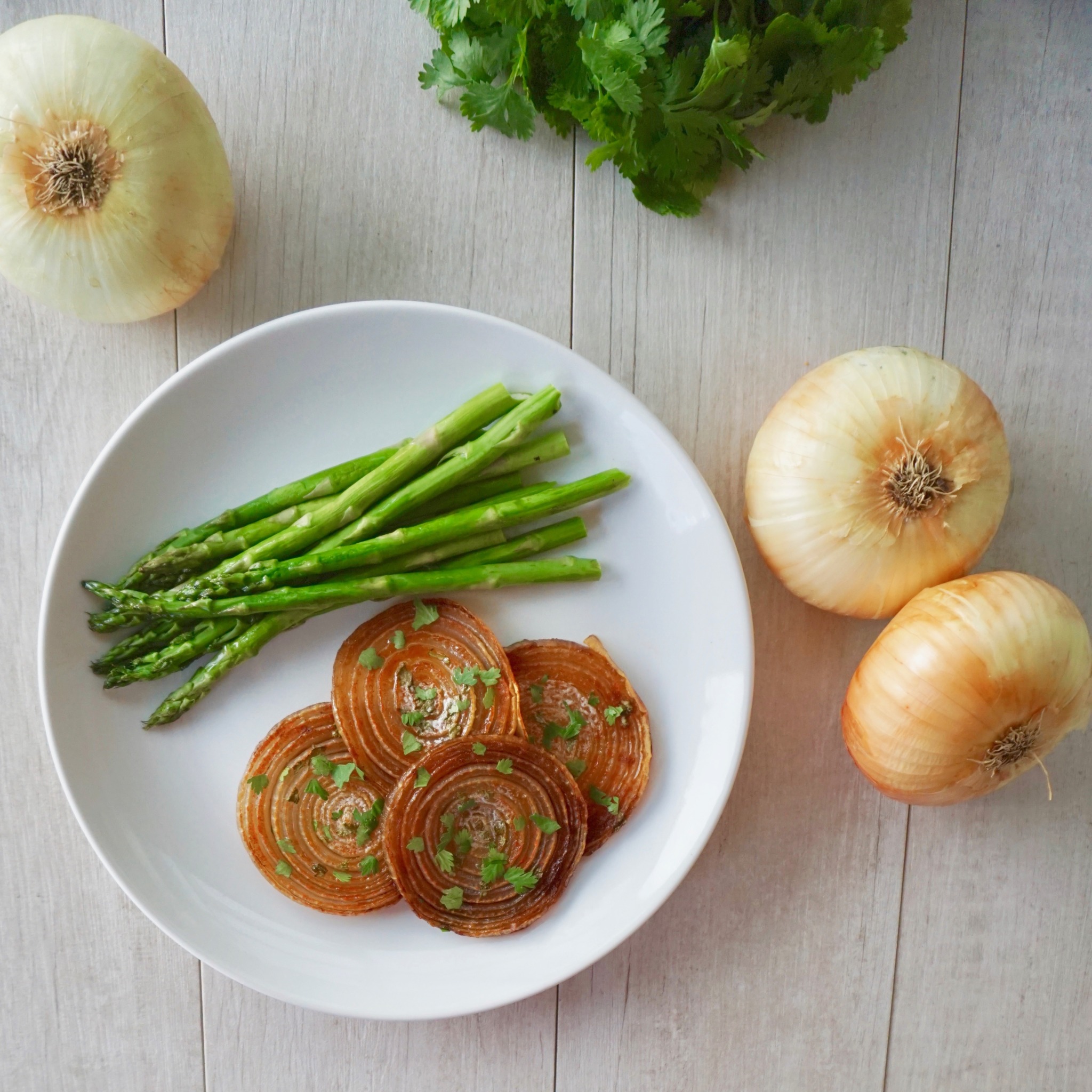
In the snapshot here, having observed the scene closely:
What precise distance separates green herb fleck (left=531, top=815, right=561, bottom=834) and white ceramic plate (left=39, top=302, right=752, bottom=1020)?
16cm

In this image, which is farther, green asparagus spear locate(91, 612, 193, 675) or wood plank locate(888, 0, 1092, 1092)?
wood plank locate(888, 0, 1092, 1092)

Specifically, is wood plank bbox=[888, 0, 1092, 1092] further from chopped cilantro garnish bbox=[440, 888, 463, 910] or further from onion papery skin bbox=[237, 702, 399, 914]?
onion papery skin bbox=[237, 702, 399, 914]

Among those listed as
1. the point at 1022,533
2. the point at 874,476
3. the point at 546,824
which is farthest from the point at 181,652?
the point at 1022,533

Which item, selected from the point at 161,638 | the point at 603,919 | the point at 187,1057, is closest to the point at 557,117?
the point at 161,638

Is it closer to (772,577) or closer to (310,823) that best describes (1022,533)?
(772,577)

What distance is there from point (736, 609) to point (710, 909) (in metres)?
0.76

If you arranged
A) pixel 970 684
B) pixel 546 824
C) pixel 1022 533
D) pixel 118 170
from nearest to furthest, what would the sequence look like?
pixel 118 170, pixel 970 684, pixel 546 824, pixel 1022 533

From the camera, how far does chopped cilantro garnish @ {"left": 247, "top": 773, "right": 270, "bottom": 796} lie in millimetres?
1930

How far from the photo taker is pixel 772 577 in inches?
83.4

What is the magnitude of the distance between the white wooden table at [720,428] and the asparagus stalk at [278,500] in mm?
321

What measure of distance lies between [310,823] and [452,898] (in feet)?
1.15

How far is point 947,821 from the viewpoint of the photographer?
2191mm

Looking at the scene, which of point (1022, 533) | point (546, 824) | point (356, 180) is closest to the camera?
point (546, 824)

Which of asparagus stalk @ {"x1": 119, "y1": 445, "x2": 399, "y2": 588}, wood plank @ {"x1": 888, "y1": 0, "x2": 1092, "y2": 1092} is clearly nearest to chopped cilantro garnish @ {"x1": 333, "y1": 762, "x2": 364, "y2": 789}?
asparagus stalk @ {"x1": 119, "y1": 445, "x2": 399, "y2": 588}
